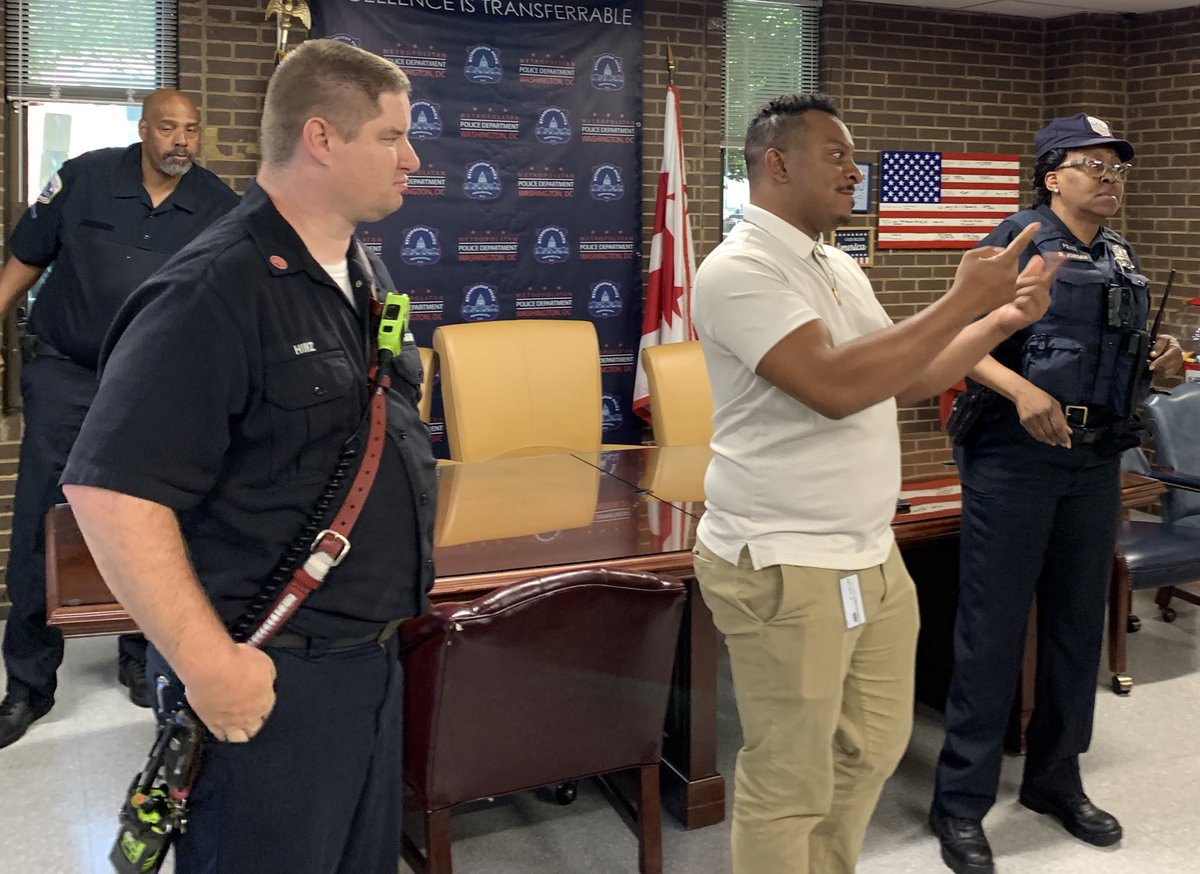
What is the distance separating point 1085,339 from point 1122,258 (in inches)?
8.9

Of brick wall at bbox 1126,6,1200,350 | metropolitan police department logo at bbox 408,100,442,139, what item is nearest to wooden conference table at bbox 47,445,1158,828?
metropolitan police department logo at bbox 408,100,442,139

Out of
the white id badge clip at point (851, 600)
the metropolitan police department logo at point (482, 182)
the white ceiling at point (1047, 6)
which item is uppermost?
the white ceiling at point (1047, 6)

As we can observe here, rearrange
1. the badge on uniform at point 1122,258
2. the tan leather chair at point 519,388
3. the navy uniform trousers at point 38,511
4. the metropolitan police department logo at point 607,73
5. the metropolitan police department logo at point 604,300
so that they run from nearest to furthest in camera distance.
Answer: the badge on uniform at point 1122,258 → the navy uniform trousers at point 38,511 → the tan leather chair at point 519,388 → the metropolitan police department logo at point 607,73 → the metropolitan police department logo at point 604,300

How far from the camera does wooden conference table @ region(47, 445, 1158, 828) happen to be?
92.7 inches

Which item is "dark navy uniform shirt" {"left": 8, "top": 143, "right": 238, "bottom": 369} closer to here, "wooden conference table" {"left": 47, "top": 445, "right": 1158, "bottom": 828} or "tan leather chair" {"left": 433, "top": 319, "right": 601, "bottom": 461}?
"wooden conference table" {"left": 47, "top": 445, "right": 1158, "bottom": 828}

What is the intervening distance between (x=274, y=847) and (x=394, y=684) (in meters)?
0.24

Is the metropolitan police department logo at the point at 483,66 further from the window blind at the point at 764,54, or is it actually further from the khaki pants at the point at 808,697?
the khaki pants at the point at 808,697

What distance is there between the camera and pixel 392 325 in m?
1.43

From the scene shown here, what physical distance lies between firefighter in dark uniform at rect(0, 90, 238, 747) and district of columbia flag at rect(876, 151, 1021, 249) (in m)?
3.48

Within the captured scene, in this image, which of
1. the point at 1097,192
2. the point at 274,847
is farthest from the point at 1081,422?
the point at 274,847

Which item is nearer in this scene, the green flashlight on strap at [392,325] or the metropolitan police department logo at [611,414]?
the green flashlight on strap at [392,325]

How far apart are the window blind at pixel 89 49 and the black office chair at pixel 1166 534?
373 centimetres

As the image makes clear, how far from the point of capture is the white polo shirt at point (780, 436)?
1.75 m

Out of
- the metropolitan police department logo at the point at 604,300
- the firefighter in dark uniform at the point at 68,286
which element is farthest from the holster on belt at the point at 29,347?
the metropolitan police department logo at the point at 604,300
